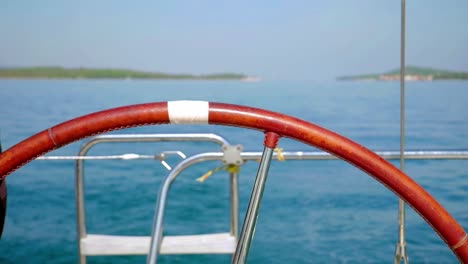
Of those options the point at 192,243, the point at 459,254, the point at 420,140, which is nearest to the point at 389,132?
the point at 420,140

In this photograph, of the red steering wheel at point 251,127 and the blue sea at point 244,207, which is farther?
the blue sea at point 244,207

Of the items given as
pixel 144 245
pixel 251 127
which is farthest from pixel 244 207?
pixel 251 127

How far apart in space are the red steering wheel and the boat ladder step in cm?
99

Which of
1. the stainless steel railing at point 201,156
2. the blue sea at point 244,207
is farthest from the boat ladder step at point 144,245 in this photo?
the blue sea at point 244,207

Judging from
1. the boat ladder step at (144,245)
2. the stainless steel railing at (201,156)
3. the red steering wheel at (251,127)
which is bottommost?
the boat ladder step at (144,245)

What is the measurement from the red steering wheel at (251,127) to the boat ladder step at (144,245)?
990 millimetres

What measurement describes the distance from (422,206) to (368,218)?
5736 millimetres

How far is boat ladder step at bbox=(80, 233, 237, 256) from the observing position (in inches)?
61.4

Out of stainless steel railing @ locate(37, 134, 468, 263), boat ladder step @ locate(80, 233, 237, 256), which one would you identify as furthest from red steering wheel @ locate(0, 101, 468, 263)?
boat ladder step @ locate(80, 233, 237, 256)

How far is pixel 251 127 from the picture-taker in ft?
1.96

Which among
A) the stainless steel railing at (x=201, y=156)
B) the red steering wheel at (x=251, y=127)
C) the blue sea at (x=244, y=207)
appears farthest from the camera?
the blue sea at (x=244, y=207)

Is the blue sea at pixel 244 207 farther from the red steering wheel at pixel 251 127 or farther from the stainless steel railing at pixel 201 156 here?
the red steering wheel at pixel 251 127

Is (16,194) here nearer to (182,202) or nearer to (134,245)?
(182,202)

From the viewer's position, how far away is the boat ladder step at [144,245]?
61.4 inches
